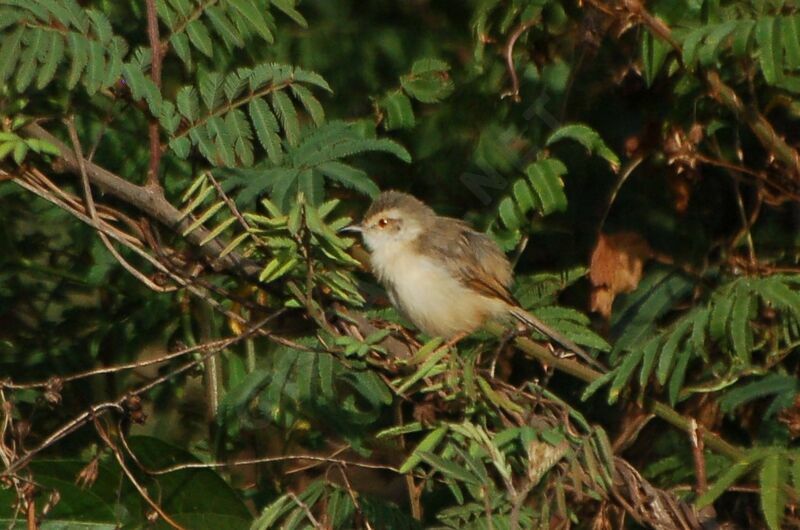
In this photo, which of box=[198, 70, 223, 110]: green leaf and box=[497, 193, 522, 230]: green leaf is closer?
box=[198, 70, 223, 110]: green leaf

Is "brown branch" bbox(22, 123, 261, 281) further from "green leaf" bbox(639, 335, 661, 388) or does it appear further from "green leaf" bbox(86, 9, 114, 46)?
"green leaf" bbox(639, 335, 661, 388)

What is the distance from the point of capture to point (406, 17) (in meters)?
5.61

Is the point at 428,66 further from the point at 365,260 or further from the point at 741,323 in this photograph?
the point at 741,323

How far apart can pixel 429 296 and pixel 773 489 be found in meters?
2.11

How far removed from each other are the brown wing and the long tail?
8cm

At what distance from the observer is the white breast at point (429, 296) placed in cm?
514

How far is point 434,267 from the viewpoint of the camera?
5.49 meters

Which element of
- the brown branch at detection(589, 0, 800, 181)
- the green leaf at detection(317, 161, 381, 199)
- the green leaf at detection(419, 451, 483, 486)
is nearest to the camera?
the green leaf at detection(419, 451, 483, 486)

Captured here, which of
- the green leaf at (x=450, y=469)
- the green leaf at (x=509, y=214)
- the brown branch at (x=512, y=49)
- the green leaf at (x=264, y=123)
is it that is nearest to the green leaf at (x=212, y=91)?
the green leaf at (x=264, y=123)

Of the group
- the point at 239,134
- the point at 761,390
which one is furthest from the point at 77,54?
the point at 761,390

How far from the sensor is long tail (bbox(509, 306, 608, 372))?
4.67m

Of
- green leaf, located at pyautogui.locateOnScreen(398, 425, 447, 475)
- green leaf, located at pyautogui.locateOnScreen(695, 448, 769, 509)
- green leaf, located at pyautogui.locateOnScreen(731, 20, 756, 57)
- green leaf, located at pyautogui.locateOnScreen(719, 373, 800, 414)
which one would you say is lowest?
green leaf, located at pyautogui.locateOnScreen(719, 373, 800, 414)

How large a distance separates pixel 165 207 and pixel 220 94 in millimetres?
545

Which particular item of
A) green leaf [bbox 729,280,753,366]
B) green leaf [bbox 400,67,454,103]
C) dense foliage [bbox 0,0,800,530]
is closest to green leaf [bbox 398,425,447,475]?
dense foliage [bbox 0,0,800,530]
